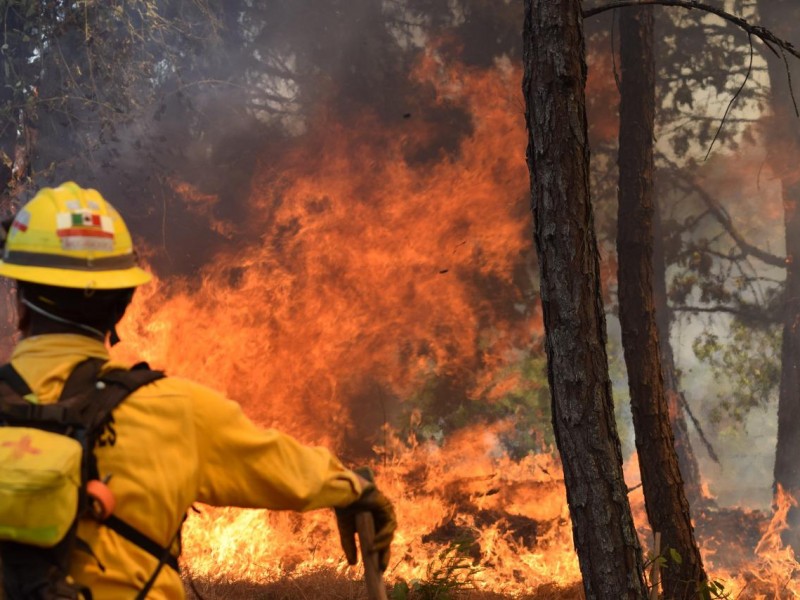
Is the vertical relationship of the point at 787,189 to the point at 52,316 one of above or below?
above

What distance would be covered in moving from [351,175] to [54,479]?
9636mm

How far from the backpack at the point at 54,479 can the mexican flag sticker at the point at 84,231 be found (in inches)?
12.3

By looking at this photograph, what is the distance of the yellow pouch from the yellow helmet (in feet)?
1.43

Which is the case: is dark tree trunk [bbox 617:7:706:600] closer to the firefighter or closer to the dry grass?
the dry grass

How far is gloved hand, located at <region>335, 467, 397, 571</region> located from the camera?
2686 mm

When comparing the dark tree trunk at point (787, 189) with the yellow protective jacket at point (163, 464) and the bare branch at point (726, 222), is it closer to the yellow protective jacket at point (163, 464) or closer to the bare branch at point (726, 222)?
the bare branch at point (726, 222)

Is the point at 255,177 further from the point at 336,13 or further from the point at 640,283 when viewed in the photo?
the point at 640,283

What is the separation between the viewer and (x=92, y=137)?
38.1 ft

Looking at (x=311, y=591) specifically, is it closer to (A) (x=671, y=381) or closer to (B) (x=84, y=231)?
(B) (x=84, y=231)

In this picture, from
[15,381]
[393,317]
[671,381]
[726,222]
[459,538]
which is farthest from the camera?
[671,381]

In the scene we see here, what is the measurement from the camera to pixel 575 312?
5.11 metres

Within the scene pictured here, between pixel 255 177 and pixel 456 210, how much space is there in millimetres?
2758

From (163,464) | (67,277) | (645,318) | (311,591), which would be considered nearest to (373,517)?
(163,464)

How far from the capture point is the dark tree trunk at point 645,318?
6953mm
